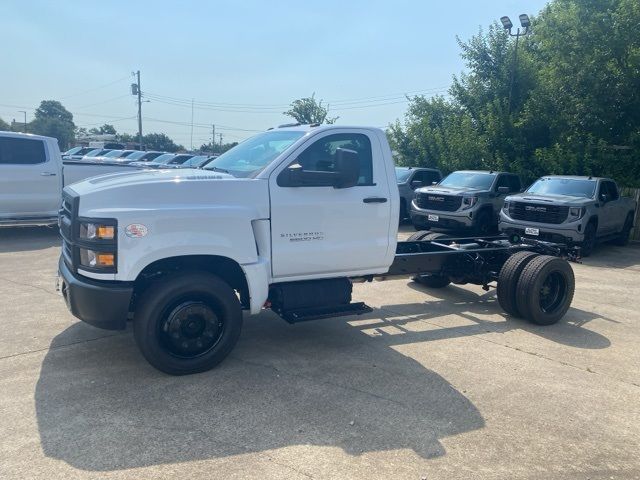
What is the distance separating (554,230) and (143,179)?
10205 mm

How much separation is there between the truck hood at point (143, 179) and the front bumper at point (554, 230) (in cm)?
941

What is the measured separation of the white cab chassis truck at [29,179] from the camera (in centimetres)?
1140

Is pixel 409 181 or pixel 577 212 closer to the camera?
pixel 577 212

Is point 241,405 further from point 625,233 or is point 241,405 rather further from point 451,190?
point 625,233

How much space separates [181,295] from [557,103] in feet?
59.7

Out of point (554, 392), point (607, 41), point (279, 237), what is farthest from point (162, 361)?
point (607, 41)

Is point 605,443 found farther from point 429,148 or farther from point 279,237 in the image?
point 429,148

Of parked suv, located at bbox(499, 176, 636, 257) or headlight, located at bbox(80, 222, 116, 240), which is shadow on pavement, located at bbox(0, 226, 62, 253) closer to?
headlight, located at bbox(80, 222, 116, 240)

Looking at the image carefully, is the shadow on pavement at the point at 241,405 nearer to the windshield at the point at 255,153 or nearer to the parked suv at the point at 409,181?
the windshield at the point at 255,153

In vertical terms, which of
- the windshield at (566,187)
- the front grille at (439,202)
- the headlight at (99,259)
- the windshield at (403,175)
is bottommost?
the headlight at (99,259)

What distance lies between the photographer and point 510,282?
670cm

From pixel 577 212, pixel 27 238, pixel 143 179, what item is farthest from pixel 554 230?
pixel 27 238

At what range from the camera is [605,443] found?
154 inches

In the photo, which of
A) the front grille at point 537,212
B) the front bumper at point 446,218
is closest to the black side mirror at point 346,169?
the front grille at point 537,212
